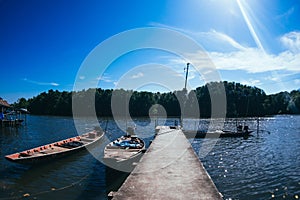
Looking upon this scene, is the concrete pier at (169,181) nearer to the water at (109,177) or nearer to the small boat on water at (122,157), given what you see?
the small boat on water at (122,157)

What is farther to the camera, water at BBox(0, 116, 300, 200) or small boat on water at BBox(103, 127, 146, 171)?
small boat on water at BBox(103, 127, 146, 171)

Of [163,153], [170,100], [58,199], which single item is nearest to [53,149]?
[58,199]

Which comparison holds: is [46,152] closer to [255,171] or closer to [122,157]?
[122,157]

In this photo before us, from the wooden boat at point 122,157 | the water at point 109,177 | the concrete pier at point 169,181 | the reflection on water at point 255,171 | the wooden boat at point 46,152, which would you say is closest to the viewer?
the concrete pier at point 169,181

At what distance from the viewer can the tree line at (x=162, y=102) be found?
92.1 meters

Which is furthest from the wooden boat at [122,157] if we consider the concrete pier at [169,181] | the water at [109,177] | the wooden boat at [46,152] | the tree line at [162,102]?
the tree line at [162,102]

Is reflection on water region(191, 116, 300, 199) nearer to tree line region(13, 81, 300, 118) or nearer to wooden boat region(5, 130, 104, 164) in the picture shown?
wooden boat region(5, 130, 104, 164)

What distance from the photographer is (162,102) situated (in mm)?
99812

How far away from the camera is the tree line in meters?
92.1

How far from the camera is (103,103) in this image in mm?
99500

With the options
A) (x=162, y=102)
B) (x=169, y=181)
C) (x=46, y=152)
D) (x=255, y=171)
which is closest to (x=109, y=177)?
(x=46, y=152)

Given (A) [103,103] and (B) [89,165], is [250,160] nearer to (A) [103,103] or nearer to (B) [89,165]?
(B) [89,165]

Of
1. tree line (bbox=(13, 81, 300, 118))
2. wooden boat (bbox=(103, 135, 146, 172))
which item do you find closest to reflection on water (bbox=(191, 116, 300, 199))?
wooden boat (bbox=(103, 135, 146, 172))

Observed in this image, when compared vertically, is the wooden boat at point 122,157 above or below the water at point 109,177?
above
